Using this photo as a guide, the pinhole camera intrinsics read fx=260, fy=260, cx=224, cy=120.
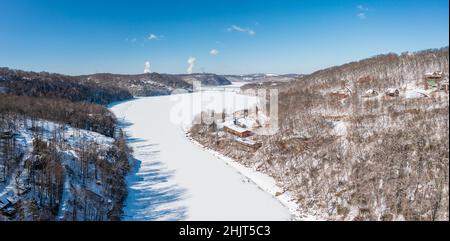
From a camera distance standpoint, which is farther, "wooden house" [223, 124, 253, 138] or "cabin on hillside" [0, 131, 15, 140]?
"wooden house" [223, 124, 253, 138]

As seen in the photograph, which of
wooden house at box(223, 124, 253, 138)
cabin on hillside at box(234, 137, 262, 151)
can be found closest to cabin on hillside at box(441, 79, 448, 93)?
cabin on hillside at box(234, 137, 262, 151)

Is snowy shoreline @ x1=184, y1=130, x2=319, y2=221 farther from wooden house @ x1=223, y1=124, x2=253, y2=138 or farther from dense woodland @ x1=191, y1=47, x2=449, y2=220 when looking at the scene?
wooden house @ x1=223, y1=124, x2=253, y2=138

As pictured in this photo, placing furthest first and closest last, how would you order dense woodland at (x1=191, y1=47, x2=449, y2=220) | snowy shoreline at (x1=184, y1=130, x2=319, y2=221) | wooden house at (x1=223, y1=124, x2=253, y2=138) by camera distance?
1. wooden house at (x1=223, y1=124, x2=253, y2=138)
2. snowy shoreline at (x1=184, y1=130, x2=319, y2=221)
3. dense woodland at (x1=191, y1=47, x2=449, y2=220)

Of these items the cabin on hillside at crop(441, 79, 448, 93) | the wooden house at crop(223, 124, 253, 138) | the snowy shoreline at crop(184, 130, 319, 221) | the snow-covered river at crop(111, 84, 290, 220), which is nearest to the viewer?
the snowy shoreline at crop(184, 130, 319, 221)

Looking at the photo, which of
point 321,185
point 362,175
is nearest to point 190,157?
point 321,185

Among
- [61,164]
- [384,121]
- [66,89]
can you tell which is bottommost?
[61,164]

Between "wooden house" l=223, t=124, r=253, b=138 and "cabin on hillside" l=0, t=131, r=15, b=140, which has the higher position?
"cabin on hillside" l=0, t=131, r=15, b=140

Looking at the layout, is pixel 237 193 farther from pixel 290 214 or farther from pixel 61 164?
pixel 61 164
